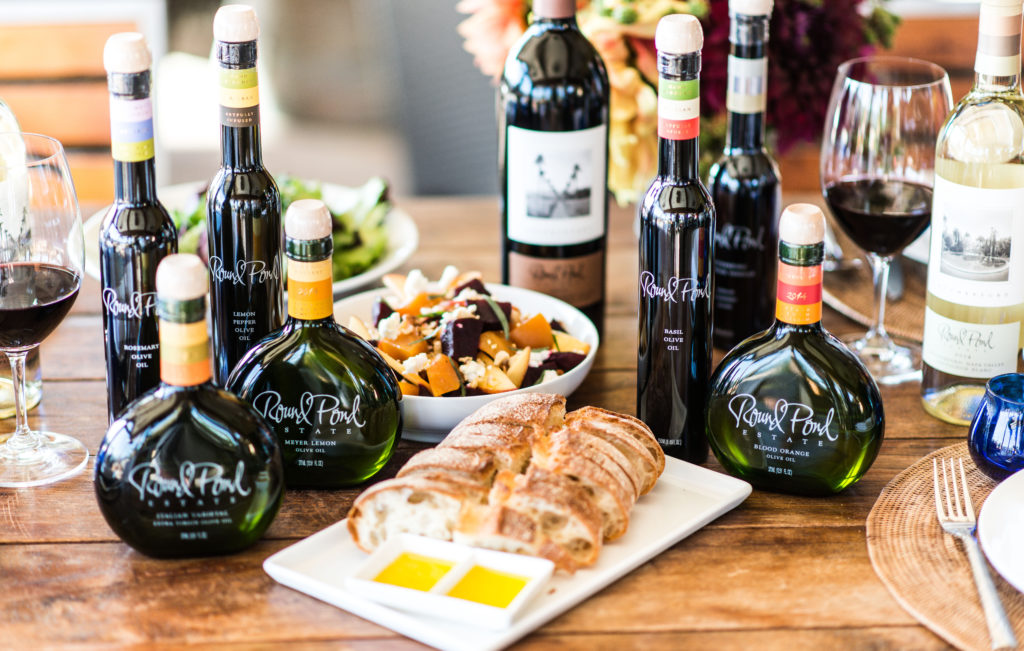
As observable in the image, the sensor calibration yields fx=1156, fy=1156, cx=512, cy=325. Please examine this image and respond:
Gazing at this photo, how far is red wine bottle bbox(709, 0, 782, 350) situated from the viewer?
1492mm

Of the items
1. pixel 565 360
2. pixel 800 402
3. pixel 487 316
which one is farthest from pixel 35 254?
pixel 800 402

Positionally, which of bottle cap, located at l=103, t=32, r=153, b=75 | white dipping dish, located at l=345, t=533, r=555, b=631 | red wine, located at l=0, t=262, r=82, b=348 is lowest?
white dipping dish, located at l=345, t=533, r=555, b=631

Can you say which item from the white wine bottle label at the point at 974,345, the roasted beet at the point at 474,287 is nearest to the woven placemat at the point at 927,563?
the white wine bottle label at the point at 974,345

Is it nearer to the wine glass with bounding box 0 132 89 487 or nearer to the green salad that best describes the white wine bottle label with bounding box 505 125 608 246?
the green salad

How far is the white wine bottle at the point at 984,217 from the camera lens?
132cm

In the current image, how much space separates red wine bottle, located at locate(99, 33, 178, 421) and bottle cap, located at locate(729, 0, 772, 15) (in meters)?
0.73

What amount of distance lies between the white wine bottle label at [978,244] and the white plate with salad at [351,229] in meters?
0.82

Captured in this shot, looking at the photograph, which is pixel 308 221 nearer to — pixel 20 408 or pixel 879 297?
pixel 20 408

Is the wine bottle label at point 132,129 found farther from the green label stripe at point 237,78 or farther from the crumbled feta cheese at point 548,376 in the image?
the crumbled feta cheese at point 548,376

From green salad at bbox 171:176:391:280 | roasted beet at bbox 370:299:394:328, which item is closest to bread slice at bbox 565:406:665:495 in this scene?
roasted beet at bbox 370:299:394:328

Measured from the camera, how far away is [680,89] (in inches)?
47.3

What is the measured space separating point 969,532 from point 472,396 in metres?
0.55

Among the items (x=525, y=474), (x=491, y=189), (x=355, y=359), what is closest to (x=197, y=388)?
(x=355, y=359)

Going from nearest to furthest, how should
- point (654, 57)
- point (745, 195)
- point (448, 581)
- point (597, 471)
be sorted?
point (448, 581) → point (597, 471) → point (745, 195) → point (654, 57)
